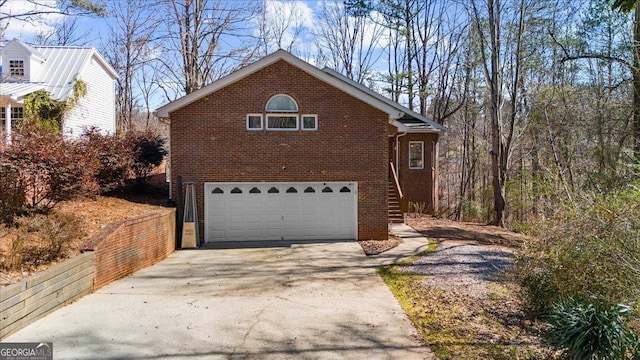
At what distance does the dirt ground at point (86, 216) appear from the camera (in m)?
6.97

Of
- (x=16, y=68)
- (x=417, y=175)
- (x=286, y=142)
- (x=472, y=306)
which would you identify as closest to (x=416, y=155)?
(x=417, y=175)

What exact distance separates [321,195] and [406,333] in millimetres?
8479

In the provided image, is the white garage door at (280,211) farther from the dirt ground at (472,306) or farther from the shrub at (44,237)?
the shrub at (44,237)

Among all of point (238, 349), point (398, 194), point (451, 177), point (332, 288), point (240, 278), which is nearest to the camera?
point (238, 349)

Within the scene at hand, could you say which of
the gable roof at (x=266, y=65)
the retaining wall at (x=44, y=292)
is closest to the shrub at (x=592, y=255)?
the retaining wall at (x=44, y=292)

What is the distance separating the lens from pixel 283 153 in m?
14.6

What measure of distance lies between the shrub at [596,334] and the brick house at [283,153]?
966cm

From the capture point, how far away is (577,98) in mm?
19234

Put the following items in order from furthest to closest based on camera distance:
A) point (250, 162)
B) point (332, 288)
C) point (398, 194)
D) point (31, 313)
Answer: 1. point (398, 194)
2. point (250, 162)
3. point (332, 288)
4. point (31, 313)

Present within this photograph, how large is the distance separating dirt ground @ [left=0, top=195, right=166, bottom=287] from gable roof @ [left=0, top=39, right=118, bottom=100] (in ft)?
24.7

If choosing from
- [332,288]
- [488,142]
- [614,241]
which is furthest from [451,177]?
[614,241]

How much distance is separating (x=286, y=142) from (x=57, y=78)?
42.3 feet

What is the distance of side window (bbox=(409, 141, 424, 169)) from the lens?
2198cm

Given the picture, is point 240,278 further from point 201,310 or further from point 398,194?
point 398,194
